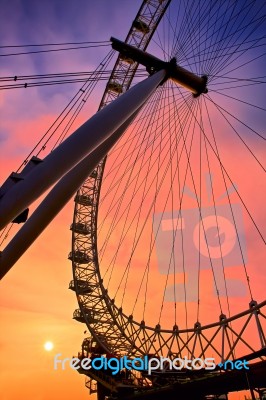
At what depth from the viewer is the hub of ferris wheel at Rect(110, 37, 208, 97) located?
15.5 metres

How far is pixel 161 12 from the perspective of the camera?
2969cm

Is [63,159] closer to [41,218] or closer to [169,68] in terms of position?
[41,218]

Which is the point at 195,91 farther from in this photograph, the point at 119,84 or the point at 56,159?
the point at 119,84

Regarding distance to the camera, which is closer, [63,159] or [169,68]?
[63,159]

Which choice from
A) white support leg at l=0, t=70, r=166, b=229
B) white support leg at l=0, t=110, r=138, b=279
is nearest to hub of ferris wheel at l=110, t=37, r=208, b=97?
white support leg at l=0, t=70, r=166, b=229

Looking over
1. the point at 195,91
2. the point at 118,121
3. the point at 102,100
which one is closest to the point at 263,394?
the point at 195,91

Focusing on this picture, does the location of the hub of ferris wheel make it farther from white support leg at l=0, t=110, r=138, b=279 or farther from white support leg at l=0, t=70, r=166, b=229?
white support leg at l=0, t=110, r=138, b=279

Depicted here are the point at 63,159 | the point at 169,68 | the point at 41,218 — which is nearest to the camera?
the point at 63,159

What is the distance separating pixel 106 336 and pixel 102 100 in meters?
25.1

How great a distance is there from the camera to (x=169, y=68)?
15.4m

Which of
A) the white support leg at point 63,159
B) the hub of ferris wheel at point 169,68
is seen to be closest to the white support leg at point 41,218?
the white support leg at point 63,159

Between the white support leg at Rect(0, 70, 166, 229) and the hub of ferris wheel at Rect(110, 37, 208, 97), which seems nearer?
the white support leg at Rect(0, 70, 166, 229)

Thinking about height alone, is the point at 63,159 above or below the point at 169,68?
below

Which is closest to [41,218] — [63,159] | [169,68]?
[63,159]
